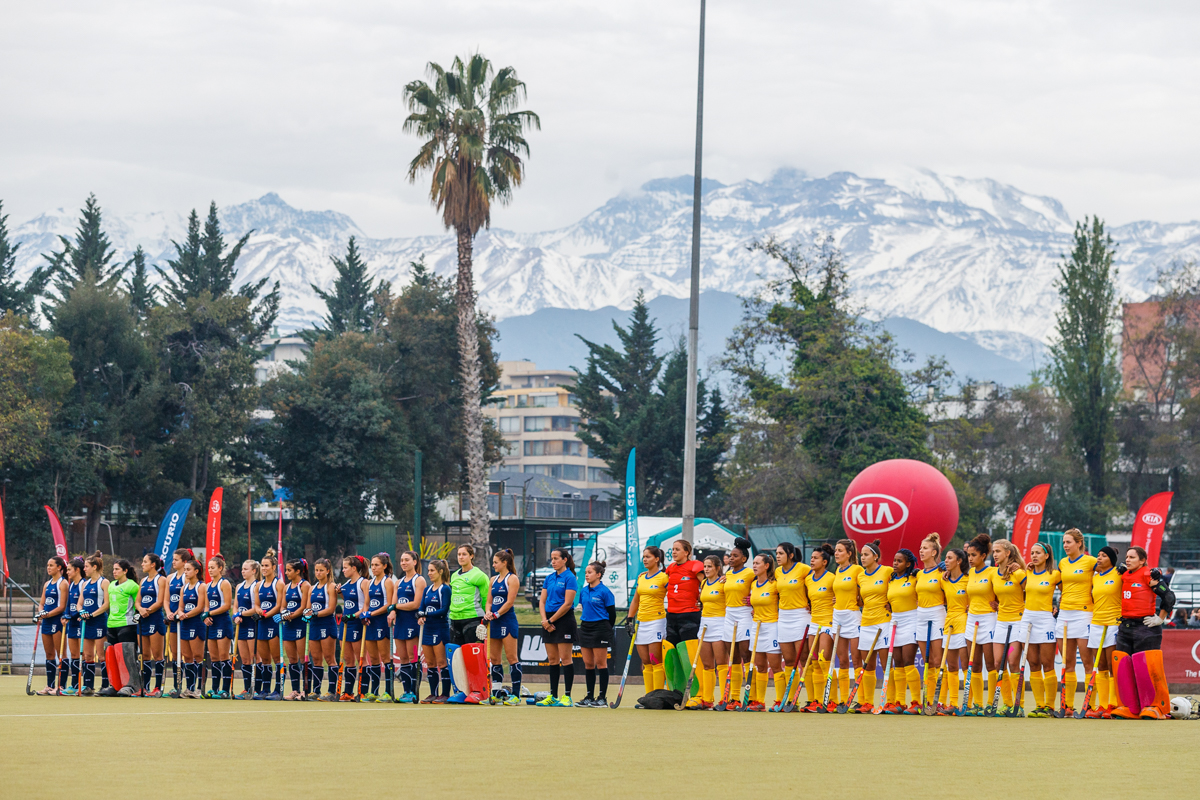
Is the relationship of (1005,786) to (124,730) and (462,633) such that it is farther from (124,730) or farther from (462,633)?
(462,633)

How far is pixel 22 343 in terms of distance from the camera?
42.1 meters

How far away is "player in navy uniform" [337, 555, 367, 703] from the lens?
50.6 ft

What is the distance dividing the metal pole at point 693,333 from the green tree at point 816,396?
2332 cm

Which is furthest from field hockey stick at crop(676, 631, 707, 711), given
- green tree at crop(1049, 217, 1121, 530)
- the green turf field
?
green tree at crop(1049, 217, 1121, 530)

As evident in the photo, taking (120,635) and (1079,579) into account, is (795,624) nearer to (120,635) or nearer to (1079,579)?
(1079,579)

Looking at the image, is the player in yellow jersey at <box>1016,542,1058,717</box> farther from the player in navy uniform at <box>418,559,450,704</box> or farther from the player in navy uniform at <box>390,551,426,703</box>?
the player in navy uniform at <box>390,551,426,703</box>

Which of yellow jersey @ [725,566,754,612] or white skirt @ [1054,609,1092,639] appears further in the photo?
yellow jersey @ [725,566,754,612]

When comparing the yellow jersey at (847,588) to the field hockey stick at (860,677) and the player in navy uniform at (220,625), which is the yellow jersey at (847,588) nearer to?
the field hockey stick at (860,677)

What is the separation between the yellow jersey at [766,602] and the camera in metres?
14.3

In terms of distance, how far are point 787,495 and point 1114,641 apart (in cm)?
3305

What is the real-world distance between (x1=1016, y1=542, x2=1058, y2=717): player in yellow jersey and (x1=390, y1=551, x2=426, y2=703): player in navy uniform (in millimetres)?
6402

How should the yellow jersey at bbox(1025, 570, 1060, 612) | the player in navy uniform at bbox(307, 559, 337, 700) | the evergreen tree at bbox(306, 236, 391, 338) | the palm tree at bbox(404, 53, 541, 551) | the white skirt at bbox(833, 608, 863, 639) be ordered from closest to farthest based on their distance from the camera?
the yellow jersey at bbox(1025, 570, 1060, 612), the white skirt at bbox(833, 608, 863, 639), the player in navy uniform at bbox(307, 559, 337, 700), the palm tree at bbox(404, 53, 541, 551), the evergreen tree at bbox(306, 236, 391, 338)

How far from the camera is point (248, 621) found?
53.7ft

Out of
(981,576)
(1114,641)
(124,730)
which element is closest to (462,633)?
(124,730)
